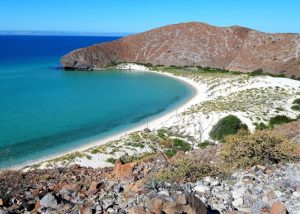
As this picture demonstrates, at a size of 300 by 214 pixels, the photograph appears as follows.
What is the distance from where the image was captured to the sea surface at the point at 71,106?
33000 mm

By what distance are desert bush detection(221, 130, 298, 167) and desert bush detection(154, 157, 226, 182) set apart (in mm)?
1326

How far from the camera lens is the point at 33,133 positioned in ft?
117

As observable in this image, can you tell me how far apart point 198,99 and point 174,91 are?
9738 millimetres

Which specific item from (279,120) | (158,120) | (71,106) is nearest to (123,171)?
(279,120)

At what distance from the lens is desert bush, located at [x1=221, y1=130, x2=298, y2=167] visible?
40.1 feet

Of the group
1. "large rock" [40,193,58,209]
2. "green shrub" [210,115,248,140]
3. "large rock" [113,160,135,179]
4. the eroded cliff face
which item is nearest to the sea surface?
"green shrub" [210,115,248,140]

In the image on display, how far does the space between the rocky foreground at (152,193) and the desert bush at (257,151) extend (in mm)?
542

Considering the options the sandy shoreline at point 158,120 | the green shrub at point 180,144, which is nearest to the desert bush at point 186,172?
the green shrub at point 180,144

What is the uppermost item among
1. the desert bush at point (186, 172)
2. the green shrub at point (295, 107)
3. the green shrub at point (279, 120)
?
the desert bush at point (186, 172)

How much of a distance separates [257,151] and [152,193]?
510 cm

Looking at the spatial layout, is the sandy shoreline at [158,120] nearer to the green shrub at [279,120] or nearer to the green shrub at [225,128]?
the green shrub at [225,128]

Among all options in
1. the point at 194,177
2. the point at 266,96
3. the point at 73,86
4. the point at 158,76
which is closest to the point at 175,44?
the point at 158,76

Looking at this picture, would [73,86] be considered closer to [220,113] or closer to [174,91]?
[174,91]

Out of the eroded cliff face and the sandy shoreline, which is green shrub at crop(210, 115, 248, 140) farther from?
the eroded cliff face
